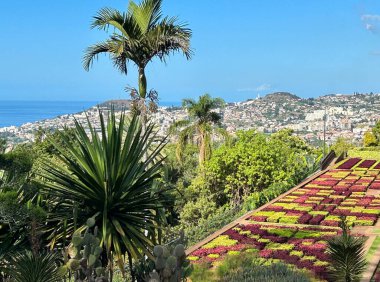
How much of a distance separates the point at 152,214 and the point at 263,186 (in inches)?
730

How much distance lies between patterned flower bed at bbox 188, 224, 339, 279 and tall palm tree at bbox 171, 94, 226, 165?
36.0 feet

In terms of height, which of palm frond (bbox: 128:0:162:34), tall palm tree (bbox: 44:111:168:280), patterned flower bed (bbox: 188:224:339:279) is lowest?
patterned flower bed (bbox: 188:224:339:279)

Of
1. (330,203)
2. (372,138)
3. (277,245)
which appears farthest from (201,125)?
(372,138)

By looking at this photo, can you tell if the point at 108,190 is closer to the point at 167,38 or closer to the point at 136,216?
the point at 136,216

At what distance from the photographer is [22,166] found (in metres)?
7.07

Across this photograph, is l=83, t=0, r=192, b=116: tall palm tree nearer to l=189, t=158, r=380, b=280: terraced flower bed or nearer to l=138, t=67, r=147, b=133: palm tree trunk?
l=138, t=67, r=147, b=133: palm tree trunk

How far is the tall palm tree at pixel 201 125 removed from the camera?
26156 millimetres

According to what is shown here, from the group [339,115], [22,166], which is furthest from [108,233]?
[339,115]

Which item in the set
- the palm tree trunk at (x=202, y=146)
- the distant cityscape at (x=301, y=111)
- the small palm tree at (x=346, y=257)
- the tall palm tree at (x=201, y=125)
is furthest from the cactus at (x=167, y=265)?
the distant cityscape at (x=301, y=111)

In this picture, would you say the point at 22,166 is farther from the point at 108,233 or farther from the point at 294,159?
the point at 294,159

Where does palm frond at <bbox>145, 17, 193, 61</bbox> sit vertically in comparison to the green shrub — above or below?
above

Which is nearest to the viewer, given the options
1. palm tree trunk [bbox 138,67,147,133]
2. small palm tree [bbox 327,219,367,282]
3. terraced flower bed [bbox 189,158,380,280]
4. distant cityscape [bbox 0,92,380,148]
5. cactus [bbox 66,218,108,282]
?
cactus [bbox 66,218,108,282]

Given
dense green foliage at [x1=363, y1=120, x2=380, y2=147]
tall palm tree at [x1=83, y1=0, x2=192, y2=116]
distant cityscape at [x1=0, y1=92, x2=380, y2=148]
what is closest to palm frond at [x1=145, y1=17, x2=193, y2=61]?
tall palm tree at [x1=83, y1=0, x2=192, y2=116]

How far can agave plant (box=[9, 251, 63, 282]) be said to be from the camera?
561 centimetres
